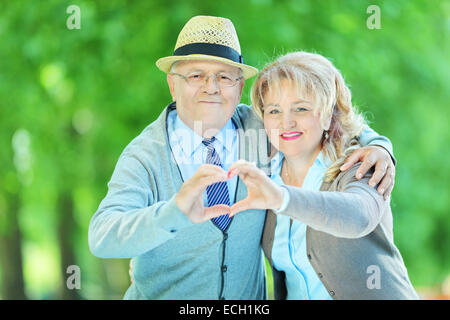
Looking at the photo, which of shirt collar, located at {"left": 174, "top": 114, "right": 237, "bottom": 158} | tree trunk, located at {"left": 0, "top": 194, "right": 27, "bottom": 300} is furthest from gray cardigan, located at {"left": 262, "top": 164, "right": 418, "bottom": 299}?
tree trunk, located at {"left": 0, "top": 194, "right": 27, "bottom": 300}

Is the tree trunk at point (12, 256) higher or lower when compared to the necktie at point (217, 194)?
lower

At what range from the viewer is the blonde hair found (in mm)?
2260

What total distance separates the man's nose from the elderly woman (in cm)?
22

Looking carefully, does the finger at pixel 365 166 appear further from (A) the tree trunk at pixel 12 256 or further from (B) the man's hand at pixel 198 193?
(A) the tree trunk at pixel 12 256

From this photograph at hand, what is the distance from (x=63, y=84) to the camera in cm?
503

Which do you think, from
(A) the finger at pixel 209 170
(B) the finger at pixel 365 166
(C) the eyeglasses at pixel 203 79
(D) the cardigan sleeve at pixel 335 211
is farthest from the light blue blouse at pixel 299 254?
(A) the finger at pixel 209 170

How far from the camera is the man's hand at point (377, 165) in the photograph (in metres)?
2.06

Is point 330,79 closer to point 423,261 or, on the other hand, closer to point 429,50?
point 429,50

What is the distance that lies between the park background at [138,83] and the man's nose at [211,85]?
691mm

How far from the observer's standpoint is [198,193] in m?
1.74

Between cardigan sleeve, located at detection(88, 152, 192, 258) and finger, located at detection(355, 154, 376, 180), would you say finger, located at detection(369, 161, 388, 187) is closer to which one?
finger, located at detection(355, 154, 376, 180)

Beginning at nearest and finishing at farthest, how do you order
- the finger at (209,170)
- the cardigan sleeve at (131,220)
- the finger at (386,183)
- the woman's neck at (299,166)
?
the finger at (209,170), the cardigan sleeve at (131,220), the finger at (386,183), the woman's neck at (299,166)

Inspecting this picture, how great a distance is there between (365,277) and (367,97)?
11.6ft
